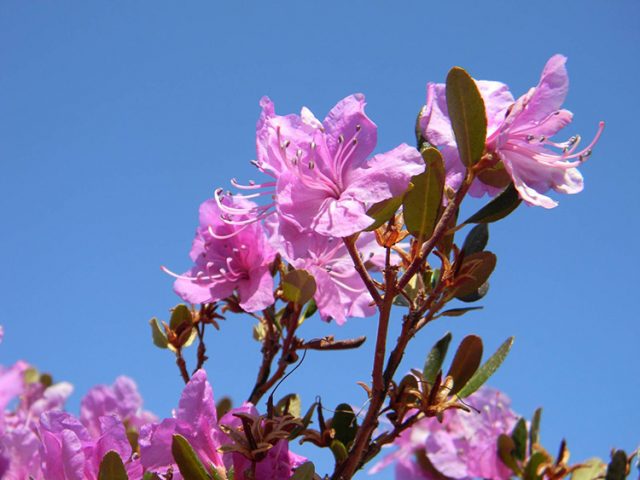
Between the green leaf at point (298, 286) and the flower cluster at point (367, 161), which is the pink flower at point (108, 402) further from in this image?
the flower cluster at point (367, 161)

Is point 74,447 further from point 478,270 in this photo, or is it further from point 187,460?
point 478,270

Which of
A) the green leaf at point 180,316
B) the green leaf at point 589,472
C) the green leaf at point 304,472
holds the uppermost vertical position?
the green leaf at point 180,316

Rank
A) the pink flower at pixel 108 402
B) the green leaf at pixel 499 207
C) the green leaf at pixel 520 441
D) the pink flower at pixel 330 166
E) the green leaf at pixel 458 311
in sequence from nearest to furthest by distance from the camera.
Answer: the pink flower at pixel 330 166, the green leaf at pixel 499 207, the green leaf at pixel 458 311, the green leaf at pixel 520 441, the pink flower at pixel 108 402

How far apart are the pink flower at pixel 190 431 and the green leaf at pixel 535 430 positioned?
Result: 3.30 ft

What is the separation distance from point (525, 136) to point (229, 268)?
0.80 m

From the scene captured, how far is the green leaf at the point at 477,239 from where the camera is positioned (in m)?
1.79

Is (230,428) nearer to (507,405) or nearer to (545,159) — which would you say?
(545,159)

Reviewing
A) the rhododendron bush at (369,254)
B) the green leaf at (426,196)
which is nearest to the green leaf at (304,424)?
the rhododendron bush at (369,254)

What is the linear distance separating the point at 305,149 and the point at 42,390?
2.73 m

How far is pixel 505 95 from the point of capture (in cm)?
165

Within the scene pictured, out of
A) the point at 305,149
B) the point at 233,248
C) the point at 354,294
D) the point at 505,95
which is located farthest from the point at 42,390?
the point at 505,95

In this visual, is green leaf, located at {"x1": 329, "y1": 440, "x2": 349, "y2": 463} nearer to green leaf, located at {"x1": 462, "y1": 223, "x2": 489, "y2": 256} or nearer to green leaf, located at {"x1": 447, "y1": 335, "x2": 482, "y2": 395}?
green leaf, located at {"x1": 447, "y1": 335, "x2": 482, "y2": 395}

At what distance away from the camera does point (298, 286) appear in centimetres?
185

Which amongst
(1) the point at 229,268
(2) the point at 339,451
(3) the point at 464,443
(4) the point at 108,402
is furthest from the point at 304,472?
(4) the point at 108,402
